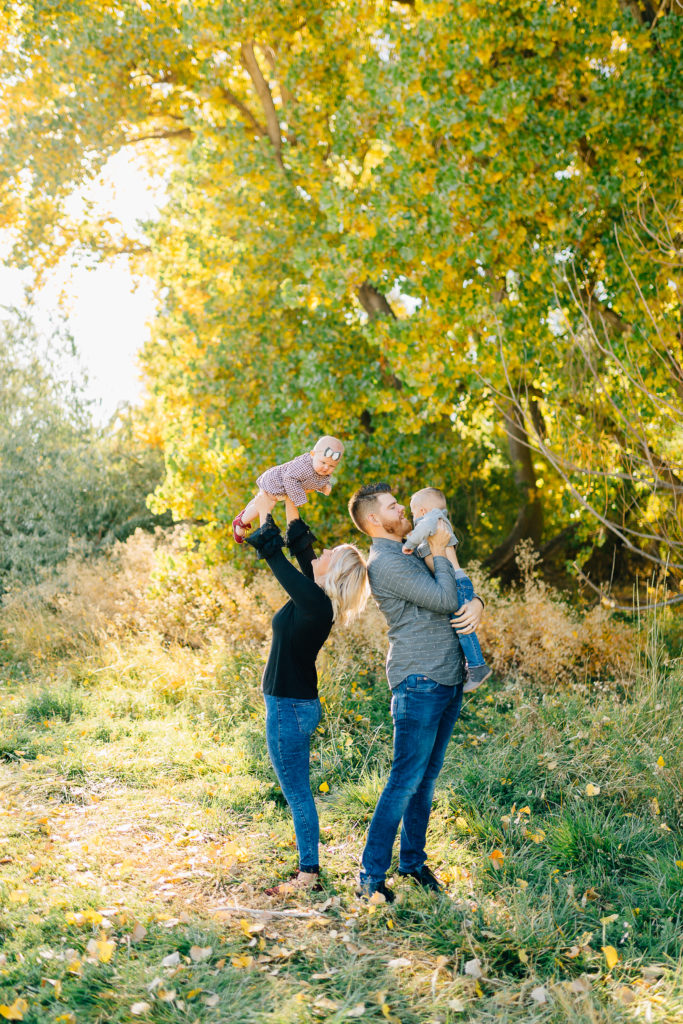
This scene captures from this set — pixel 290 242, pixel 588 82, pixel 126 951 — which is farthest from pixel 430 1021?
pixel 290 242

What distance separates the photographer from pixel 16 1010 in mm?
2895

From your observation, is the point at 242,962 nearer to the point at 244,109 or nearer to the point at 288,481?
the point at 288,481

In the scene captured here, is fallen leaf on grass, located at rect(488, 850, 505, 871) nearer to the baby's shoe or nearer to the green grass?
the green grass

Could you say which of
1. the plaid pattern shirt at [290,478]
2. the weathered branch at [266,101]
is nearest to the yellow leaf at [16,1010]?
the plaid pattern shirt at [290,478]

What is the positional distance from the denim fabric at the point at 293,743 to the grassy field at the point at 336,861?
477 millimetres

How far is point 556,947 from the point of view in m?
3.36

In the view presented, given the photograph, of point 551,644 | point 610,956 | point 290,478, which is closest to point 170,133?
point 551,644

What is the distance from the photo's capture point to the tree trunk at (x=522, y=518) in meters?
10.4

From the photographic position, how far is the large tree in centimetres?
667

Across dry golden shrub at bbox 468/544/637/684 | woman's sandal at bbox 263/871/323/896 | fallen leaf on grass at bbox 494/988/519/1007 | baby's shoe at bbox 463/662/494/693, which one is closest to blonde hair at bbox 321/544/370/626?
baby's shoe at bbox 463/662/494/693

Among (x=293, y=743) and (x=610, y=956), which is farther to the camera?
(x=293, y=743)

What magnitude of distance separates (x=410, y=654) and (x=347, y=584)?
0.45 m

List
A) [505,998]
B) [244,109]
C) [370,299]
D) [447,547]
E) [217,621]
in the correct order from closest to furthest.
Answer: [505,998] < [447,547] < [217,621] < [370,299] < [244,109]

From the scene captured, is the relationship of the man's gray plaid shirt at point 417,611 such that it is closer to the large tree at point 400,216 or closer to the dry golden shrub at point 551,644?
the large tree at point 400,216
